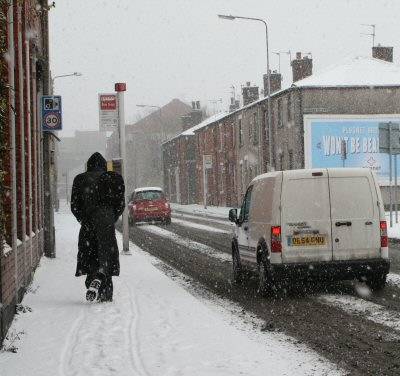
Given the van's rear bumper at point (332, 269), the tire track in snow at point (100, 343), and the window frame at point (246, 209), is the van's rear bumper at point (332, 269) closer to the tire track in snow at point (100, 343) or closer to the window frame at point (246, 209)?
the window frame at point (246, 209)

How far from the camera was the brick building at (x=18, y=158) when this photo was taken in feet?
23.9

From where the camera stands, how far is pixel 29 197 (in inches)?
495

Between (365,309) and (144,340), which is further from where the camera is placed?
(365,309)

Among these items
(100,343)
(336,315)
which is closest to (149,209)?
(336,315)

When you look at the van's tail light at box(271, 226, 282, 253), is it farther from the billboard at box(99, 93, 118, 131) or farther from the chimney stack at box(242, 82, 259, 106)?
the chimney stack at box(242, 82, 259, 106)

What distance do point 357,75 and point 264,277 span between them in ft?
121

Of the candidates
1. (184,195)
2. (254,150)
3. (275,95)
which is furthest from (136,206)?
(184,195)

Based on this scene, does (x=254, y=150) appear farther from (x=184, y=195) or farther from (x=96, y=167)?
(x=96, y=167)

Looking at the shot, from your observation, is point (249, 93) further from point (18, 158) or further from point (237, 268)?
point (18, 158)

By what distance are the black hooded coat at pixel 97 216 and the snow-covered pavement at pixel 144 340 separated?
1.76 ft

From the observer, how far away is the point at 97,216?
10.2 metres

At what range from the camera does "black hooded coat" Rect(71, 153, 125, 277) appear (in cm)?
1005

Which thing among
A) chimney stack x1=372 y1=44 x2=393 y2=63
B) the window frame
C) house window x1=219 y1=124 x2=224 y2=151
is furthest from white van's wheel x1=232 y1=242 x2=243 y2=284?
house window x1=219 y1=124 x2=224 y2=151

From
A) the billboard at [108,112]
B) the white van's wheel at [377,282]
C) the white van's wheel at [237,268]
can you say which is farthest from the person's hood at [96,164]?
the billboard at [108,112]
